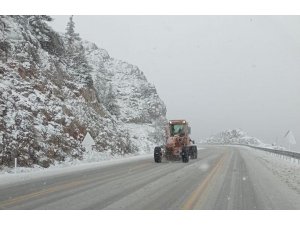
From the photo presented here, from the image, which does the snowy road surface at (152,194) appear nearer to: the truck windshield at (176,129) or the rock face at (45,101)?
the rock face at (45,101)

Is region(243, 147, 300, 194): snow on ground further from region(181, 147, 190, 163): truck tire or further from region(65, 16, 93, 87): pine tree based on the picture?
region(65, 16, 93, 87): pine tree

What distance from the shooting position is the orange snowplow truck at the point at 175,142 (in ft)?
97.1

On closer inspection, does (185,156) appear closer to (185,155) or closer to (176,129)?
(185,155)

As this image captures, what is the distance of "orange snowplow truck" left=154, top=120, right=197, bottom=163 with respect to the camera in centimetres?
2959

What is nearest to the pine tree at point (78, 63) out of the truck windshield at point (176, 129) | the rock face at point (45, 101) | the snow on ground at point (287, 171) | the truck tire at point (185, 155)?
the rock face at point (45, 101)

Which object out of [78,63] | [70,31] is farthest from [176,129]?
[70,31]

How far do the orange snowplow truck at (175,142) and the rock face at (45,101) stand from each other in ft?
19.0

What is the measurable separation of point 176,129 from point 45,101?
31.7 ft

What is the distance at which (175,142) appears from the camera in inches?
1207

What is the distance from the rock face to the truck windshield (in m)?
6.77

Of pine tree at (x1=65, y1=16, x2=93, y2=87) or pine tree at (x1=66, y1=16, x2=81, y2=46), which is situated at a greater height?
pine tree at (x1=66, y1=16, x2=81, y2=46)

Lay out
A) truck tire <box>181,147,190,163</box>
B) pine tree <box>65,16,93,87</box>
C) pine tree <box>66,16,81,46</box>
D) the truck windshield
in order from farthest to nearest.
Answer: pine tree <box>66,16,81,46</box>, pine tree <box>65,16,93,87</box>, the truck windshield, truck tire <box>181,147,190,163</box>

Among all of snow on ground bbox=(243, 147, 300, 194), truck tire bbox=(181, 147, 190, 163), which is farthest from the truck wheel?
snow on ground bbox=(243, 147, 300, 194)
